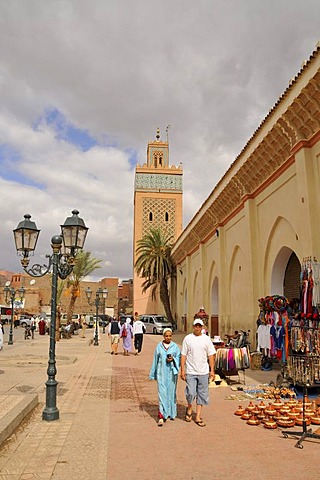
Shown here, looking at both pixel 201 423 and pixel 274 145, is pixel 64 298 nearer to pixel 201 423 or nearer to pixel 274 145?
pixel 274 145

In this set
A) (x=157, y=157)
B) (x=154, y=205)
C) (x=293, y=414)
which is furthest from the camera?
(x=157, y=157)

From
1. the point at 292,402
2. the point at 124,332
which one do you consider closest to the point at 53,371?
the point at 292,402

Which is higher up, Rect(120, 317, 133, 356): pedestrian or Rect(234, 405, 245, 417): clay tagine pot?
Rect(120, 317, 133, 356): pedestrian

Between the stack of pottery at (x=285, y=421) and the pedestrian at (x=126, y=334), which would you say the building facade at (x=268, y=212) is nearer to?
the pedestrian at (x=126, y=334)

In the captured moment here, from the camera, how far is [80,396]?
8047mm

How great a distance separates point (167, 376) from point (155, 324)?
26407mm

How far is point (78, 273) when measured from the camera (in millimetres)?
30609

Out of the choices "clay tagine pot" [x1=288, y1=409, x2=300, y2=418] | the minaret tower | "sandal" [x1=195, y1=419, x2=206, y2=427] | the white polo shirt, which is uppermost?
the minaret tower

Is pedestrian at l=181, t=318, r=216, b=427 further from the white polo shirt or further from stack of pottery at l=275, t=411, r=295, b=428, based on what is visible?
stack of pottery at l=275, t=411, r=295, b=428

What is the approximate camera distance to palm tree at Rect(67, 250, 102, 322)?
97.3 feet

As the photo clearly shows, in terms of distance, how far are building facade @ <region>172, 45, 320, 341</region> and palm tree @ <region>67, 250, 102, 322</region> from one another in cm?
1201

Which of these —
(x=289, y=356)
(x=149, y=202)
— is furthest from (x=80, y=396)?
(x=149, y=202)

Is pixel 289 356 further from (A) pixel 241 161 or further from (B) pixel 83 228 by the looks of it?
(A) pixel 241 161

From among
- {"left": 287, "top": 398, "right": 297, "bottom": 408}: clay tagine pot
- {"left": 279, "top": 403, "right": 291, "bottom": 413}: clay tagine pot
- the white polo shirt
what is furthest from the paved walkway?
{"left": 287, "top": 398, "right": 297, "bottom": 408}: clay tagine pot
